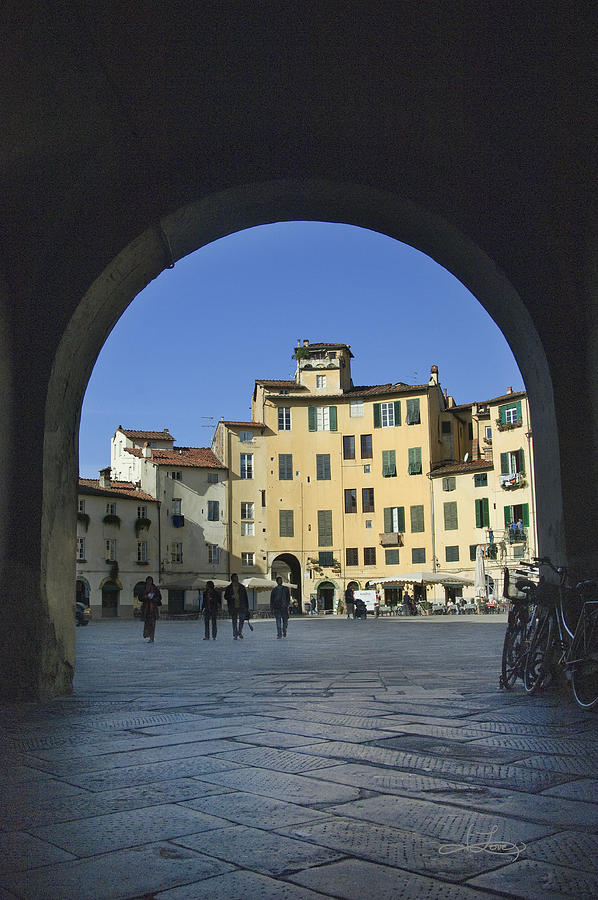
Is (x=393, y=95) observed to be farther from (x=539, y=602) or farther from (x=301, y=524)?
(x=301, y=524)

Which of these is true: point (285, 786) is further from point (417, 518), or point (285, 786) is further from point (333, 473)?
point (333, 473)

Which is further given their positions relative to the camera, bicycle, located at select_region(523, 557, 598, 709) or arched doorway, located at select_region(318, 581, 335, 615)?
arched doorway, located at select_region(318, 581, 335, 615)

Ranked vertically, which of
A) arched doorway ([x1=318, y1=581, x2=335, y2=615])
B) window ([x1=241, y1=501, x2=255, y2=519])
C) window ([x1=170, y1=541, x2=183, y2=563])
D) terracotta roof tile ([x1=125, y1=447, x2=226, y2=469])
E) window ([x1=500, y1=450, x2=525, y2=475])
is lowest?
arched doorway ([x1=318, y1=581, x2=335, y2=615])

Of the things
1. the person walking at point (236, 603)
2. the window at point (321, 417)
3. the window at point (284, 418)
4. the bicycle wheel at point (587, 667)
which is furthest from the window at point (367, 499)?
the bicycle wheel at point (587, 667)

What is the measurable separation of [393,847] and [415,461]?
52015mm

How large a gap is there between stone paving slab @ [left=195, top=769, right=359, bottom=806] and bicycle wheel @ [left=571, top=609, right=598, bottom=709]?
3044 millimetres

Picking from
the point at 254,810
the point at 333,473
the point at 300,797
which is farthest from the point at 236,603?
the point at 333,473

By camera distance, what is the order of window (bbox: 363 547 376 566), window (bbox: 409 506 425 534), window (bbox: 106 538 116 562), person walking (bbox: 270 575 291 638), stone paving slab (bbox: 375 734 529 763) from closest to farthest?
stone paving slab (bbox: 375 734 529 763) → person walking (bbox: 270 575 291 638) → window (bbox: 106 538 116 562) → window (bbox: 409 506 425 534) → window (bbox: 363 547 376 566)

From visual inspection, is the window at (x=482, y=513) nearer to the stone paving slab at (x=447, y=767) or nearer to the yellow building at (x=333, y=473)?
the yellow building at (x=333, y=473)

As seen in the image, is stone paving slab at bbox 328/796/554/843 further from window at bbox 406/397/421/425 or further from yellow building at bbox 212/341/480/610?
window at bbox 406/397/421/425

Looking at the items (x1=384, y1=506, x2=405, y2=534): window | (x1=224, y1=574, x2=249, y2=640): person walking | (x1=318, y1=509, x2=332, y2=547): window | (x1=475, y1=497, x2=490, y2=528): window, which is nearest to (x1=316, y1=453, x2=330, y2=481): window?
(x1=318, y1=509, x2=332, y2=547): window

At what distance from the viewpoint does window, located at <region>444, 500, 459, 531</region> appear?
52.3m

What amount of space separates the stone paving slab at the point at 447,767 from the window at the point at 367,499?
167 feet

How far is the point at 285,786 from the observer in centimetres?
410
